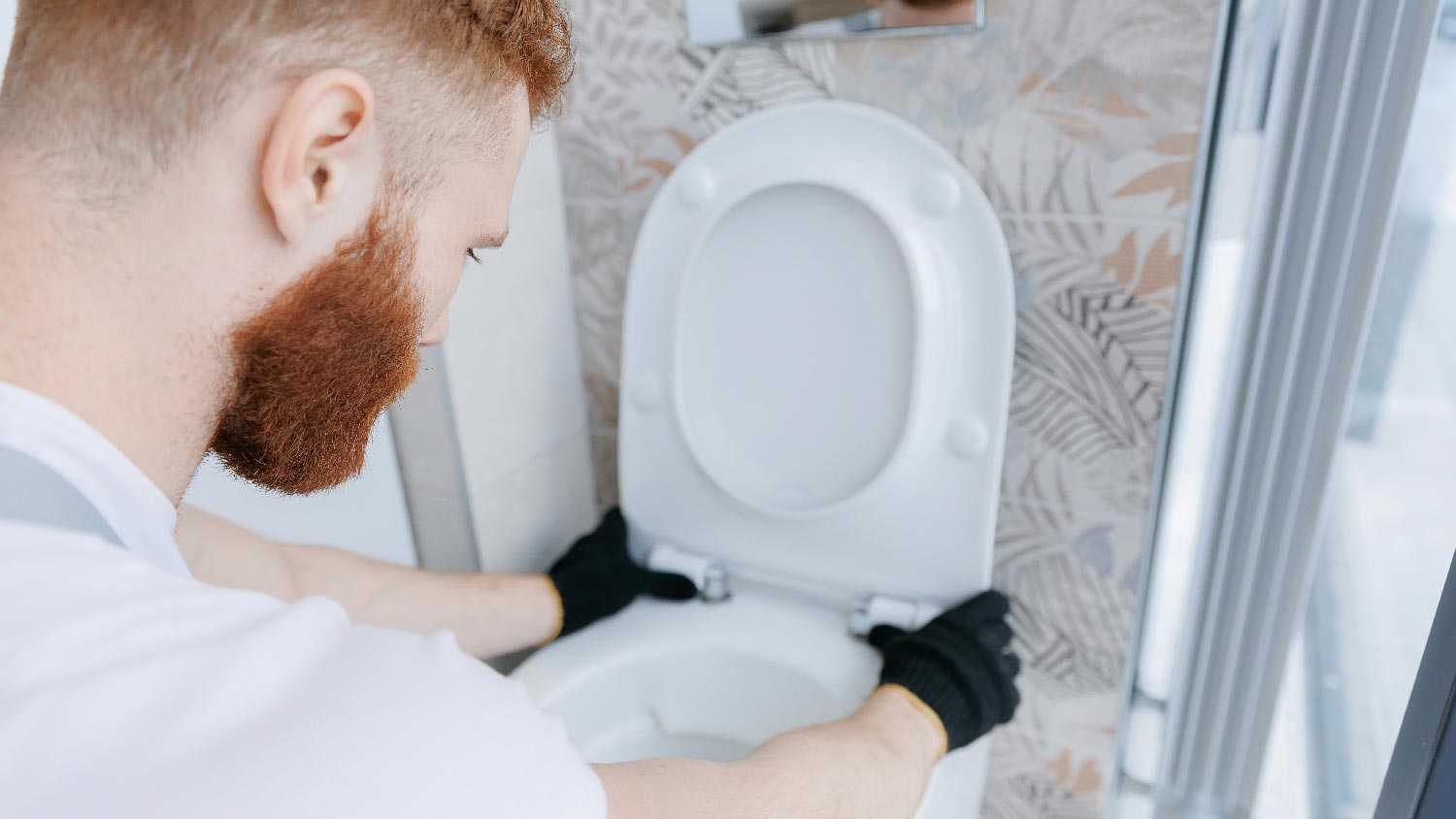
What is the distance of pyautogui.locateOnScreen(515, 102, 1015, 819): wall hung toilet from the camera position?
0.79 meters

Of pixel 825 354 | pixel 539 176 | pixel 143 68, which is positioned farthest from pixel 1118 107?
pixel 143 68

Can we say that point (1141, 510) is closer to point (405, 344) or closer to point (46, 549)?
point (405, 344)

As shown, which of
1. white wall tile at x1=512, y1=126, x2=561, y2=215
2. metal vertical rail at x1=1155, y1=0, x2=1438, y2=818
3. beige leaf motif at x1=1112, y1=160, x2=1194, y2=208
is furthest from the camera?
white wall tile at x1=512, y1=126, x2=561, y2=215

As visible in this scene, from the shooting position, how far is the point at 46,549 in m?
0.33

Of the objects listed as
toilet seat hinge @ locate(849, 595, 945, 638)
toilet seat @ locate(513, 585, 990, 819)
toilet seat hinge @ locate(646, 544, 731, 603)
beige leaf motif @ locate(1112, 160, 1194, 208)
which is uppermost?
beige leaf motif @ locate(1112, 160, 1194, 208)

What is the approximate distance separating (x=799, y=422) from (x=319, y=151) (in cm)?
56

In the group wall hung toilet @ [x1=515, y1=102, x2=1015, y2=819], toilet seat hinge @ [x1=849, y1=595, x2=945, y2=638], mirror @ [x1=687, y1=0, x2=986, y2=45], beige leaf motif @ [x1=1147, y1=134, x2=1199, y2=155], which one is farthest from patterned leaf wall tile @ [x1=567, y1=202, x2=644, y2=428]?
beige leaf motif @ [x1=1147, y1=134, x2=1199, y2=155]

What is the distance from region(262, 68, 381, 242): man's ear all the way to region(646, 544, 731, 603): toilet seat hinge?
0.61 m

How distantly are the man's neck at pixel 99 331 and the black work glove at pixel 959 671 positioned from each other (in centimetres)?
56

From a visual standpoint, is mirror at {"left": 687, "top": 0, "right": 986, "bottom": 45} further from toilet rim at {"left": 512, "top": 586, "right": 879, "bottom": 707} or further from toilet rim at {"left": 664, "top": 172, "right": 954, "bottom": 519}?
toilet rim at {"left": 512, "top": 586, "right": 879, "bottom": 707}

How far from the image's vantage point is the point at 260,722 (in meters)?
0.32

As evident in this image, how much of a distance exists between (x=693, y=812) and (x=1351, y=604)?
94cm

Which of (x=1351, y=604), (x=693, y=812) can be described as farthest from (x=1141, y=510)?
(x=693, y=812)

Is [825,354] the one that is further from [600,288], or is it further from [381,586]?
[381,586]
